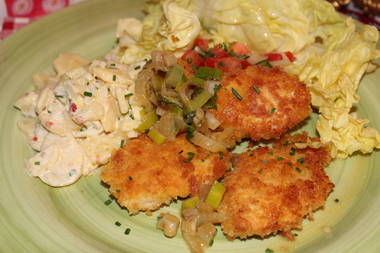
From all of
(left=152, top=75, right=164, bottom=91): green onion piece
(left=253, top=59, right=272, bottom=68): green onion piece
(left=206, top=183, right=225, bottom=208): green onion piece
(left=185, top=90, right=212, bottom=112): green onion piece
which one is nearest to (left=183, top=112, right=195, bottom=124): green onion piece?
(left=185, top=90, right=212, bottom=112): green onion piece

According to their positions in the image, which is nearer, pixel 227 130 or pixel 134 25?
pixel 227 130

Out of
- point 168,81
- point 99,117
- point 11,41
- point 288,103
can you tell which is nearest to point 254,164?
point 288,103

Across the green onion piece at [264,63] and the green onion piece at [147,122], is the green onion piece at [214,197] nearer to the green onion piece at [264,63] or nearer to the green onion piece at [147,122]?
the green onion piece at [147,122]

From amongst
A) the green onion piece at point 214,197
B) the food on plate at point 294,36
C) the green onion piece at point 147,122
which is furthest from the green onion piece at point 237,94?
the green onion piece at point 214,197

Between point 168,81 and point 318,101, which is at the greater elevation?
point 168,81

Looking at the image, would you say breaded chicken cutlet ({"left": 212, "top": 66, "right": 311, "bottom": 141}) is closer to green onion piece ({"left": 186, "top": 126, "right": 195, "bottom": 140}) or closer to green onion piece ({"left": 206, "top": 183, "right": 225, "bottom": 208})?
green onion piece ({"left": 186, "top": 126, "right": 195, "bottom": 140})

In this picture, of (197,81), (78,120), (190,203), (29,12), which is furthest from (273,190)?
(29,12)

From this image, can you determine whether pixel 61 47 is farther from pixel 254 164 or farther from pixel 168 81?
pixel 254 164
